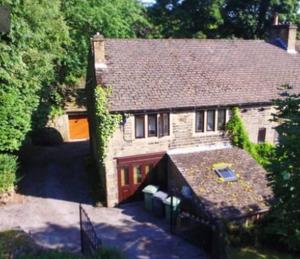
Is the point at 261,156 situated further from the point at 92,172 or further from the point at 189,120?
the point at 92,172

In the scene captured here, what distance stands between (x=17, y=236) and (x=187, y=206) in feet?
24.0

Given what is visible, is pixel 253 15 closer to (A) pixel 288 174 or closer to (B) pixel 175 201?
(B) pixel 175 201

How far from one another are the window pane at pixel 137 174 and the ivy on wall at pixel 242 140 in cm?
509

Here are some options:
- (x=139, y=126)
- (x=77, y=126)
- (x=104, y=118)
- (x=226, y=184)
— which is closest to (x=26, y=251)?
(x=104, y=118)

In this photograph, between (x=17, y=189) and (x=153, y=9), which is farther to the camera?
(x=153, y=9)

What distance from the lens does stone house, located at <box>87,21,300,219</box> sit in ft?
52.1

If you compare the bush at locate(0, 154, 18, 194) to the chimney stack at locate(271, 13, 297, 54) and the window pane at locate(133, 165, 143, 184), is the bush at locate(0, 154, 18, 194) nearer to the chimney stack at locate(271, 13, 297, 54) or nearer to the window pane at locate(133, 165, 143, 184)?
the window pane at locate(133, 165, 143, 184)

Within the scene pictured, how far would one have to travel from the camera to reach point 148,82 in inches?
653

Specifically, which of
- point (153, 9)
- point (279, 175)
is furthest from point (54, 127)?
point (279, 175)

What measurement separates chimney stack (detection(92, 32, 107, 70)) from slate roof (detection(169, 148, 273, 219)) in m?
5.91

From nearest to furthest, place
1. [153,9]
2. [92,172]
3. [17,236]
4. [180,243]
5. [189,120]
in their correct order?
[17,236]
[180,243]
[189,120]
[92,172]
[153,9]

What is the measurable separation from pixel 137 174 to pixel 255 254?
6641 millimetres

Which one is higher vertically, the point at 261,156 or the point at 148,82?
the point at 148,82

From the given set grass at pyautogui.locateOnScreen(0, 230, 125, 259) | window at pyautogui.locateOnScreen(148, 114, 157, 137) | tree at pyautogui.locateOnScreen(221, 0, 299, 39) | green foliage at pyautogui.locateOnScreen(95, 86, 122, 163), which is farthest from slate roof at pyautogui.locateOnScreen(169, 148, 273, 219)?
tree at pyautogui.locateOnScreen(221, 0, 299, 39)
